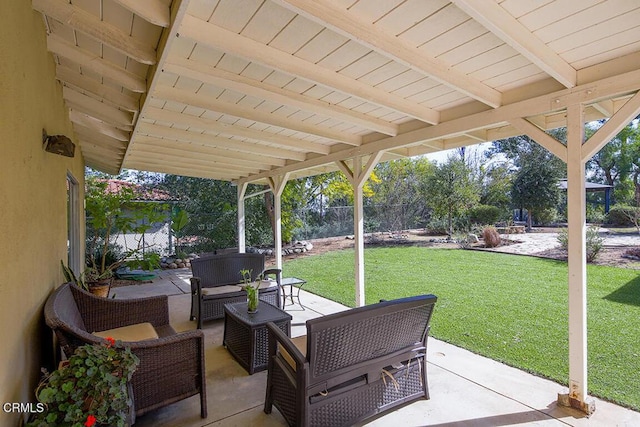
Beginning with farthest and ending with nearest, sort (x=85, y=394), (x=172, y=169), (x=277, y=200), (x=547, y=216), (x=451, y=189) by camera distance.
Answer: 1. (x=547, y=216)
2. (x=451, y=189)
3. (x=172, y=169)
4. (x=277, y=200)
5. (x=85, y=394)

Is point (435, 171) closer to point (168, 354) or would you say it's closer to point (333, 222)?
point (333, 222)

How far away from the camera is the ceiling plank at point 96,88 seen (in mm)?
2912

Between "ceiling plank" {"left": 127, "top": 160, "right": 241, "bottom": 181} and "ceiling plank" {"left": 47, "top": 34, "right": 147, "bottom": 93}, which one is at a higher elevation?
"ceiling plank" {"left": 47, "top": 34, "right": 147, "bottom": 93}

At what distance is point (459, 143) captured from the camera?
15.4 ft

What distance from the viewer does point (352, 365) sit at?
234 centimetres

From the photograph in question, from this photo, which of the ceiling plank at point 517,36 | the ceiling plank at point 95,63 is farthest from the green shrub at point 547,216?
the ceiling plank at point 95,63

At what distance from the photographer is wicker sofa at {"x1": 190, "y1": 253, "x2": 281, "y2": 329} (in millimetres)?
4707

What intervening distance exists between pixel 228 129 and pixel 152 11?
2.49 meters

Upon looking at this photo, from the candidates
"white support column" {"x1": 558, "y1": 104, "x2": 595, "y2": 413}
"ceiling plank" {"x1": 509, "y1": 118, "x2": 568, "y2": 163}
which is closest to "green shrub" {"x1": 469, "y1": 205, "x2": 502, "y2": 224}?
"ceiling plank" {"x1": 509, "y1": 118, "x2": 568, "y2": 163}

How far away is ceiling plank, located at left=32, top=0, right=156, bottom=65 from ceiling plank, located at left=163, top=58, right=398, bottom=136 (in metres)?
0.23

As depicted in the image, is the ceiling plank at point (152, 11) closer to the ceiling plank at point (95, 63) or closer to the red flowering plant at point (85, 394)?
the ceiling plank at point (95, 63)

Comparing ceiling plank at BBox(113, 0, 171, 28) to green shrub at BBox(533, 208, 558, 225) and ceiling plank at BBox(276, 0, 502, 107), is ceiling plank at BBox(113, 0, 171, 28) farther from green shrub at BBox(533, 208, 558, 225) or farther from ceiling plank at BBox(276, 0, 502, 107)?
green shrub at BBox(533, 208, 558, 225)

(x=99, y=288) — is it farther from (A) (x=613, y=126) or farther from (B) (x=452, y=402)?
(A) (x=613, y=126)

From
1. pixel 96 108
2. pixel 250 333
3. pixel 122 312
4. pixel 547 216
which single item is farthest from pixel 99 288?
pixel 547 216
